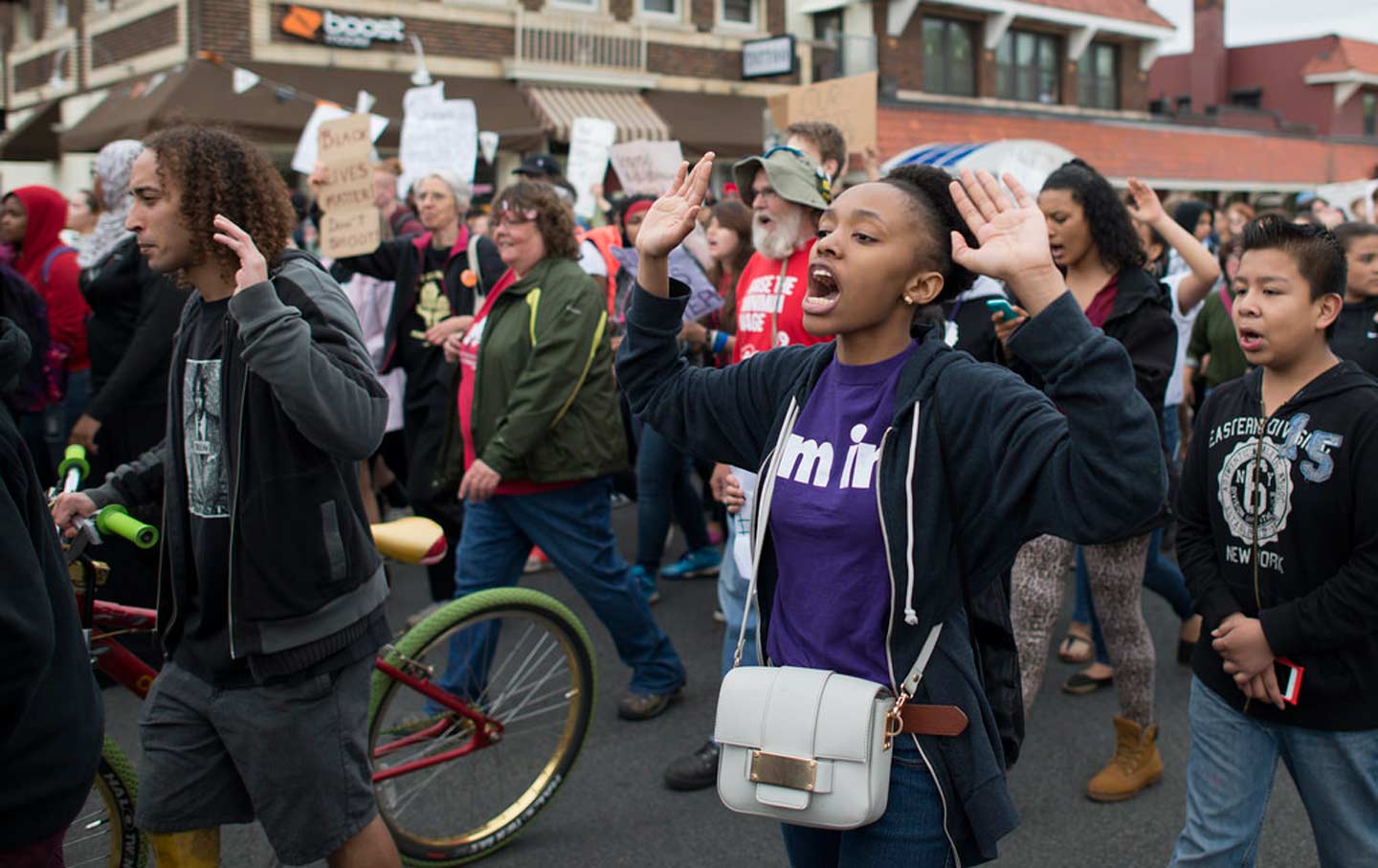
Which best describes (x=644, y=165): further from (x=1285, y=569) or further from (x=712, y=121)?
(x=712, y=121)

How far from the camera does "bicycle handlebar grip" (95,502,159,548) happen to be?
276 cm

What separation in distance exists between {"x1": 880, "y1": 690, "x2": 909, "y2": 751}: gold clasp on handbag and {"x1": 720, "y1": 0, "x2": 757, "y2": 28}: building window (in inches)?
873

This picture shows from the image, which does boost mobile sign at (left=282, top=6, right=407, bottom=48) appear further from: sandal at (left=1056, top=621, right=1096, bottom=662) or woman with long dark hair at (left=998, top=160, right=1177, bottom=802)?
woman with long dark hair at (left=998, top=160, right=1177, bottom=802)

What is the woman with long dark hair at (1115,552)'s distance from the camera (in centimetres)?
389

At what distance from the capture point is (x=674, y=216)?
2230 millimetres

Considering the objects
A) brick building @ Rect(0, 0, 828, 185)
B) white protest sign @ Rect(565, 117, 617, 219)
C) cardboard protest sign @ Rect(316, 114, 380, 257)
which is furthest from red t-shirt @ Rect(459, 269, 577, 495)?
brick building @ Rect(0, 0, 828, 185)

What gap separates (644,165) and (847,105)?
1.57 meters

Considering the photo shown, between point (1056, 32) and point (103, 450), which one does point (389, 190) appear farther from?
point (1056, 32)

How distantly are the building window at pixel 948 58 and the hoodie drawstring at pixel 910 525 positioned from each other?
Answer: 2742 cm

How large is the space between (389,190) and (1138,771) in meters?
5.06

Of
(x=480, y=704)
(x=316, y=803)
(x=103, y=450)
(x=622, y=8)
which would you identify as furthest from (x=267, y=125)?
(x=316, y=803)

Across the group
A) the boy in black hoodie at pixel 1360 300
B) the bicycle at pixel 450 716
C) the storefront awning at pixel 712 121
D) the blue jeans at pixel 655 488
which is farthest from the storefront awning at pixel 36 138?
the boy in black hoodie at pixel 1360 300

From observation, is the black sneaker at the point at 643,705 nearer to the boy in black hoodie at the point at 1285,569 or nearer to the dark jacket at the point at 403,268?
the dark jacket at the point at 403,268

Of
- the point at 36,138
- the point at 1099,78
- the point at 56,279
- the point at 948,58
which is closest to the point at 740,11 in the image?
the point at 948,58
